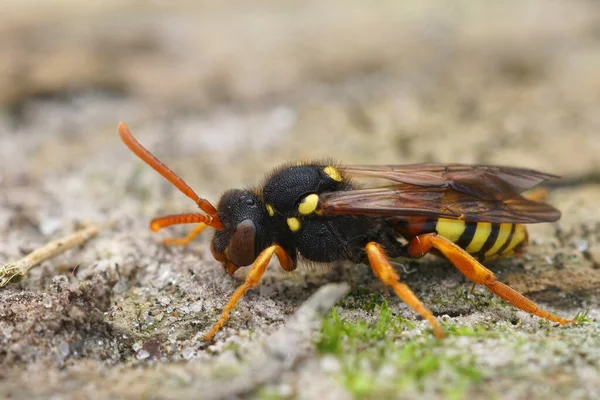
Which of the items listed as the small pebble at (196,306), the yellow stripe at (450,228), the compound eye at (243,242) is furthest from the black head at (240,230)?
the yellow stripe at (450,228)

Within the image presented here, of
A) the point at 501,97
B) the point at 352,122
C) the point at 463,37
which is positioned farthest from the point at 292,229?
the point at 463,37

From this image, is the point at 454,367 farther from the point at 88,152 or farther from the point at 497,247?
the point at 88,152

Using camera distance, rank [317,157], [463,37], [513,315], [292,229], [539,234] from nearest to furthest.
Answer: [513,315] → [292,229] → [539,234] → [317,157] → [463,37]

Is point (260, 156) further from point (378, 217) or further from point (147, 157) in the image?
point (147, 157)

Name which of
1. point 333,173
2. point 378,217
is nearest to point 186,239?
point 333,173

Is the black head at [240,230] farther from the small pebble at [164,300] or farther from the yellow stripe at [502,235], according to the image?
the yellow stripe at [502,235]

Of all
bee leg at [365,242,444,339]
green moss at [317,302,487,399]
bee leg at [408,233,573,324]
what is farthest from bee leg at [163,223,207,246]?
bee leg at [408,233,573,324]
